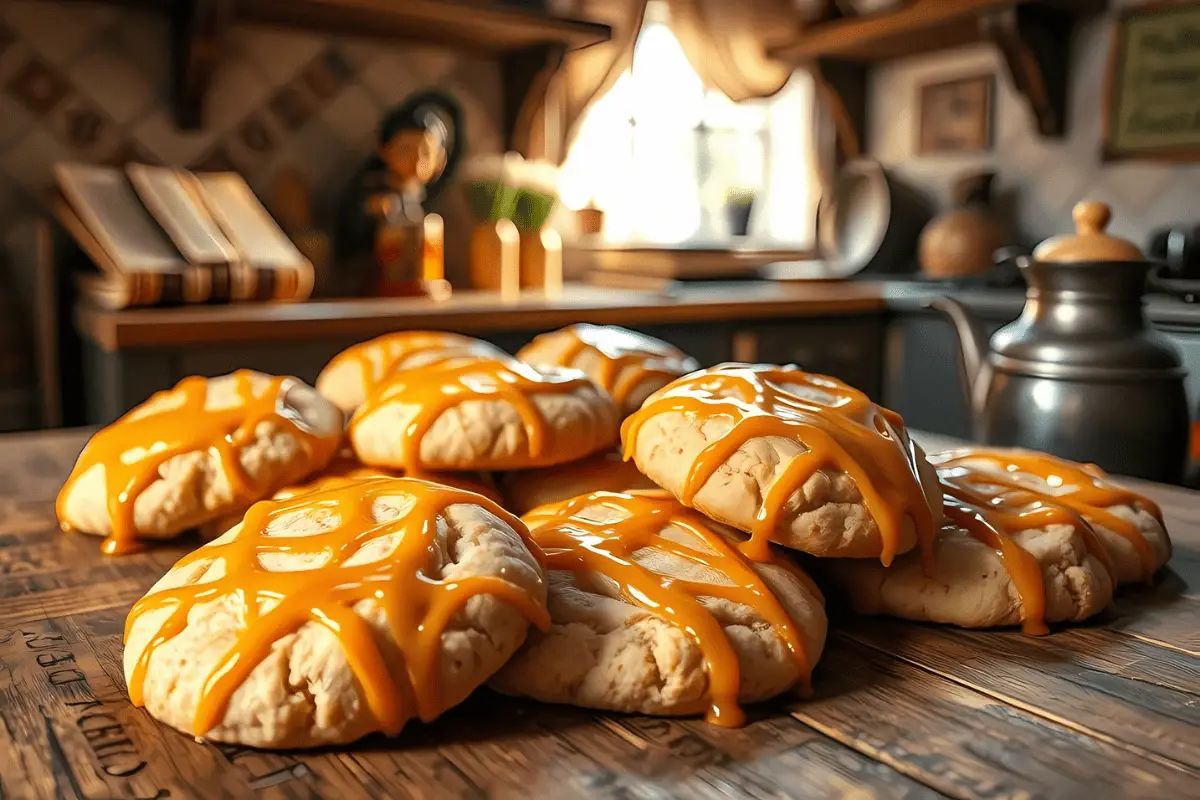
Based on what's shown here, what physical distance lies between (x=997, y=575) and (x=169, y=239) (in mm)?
2081

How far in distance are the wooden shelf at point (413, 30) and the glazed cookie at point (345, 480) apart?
1.81 metres

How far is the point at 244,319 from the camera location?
2150 millimetres

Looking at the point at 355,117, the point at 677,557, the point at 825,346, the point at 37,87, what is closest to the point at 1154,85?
the point at 825,346

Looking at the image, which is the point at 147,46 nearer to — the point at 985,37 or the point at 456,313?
the point at 456,313

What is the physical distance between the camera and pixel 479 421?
3.29 ft

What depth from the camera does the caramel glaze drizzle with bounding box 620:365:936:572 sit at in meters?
0.80

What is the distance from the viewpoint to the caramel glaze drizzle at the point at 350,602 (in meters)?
0.66

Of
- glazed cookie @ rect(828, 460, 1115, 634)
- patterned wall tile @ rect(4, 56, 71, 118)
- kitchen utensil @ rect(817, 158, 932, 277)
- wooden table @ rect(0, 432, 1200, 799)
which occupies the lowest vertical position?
wooden table @ rect(0, 432, 1200, 799)

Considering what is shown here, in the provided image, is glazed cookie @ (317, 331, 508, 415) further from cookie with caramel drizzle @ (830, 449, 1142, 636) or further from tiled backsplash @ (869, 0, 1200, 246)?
tiled backsplash @ (869, 0, 1200, 246)

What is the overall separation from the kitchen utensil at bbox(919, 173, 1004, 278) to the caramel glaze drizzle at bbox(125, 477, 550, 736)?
9.02ft

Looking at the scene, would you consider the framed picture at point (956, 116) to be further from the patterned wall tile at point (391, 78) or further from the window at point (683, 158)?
the patterned wall tile at point (391, 78)

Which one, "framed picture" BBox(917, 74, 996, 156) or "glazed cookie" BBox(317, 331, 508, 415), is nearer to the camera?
"glazed cookie" BBox(317, 331, 508, 415)

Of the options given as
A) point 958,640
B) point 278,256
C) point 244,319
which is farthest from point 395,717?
point 278,256

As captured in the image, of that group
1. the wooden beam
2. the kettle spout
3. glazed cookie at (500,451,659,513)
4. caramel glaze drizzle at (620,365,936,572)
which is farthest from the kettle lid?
the wooden beam
